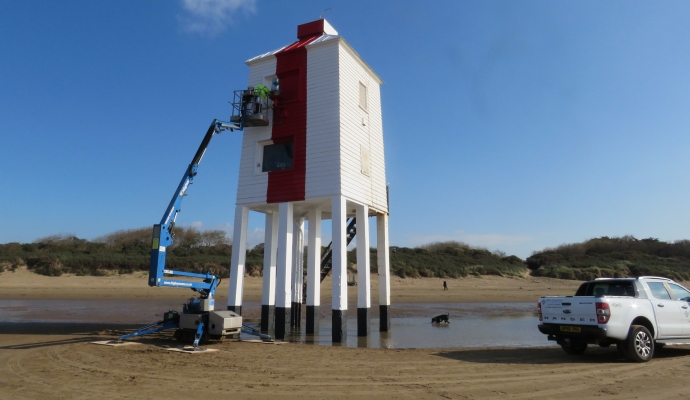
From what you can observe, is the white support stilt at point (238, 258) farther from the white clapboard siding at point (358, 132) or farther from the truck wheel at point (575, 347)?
the truck wheel at point (575, 347)

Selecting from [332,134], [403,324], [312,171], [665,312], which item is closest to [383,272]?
[403,324]

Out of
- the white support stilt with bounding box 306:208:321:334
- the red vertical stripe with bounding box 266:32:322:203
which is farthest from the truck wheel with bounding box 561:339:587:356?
the red vertical stripe with bounding box 266:32:322:203

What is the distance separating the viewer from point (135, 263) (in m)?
41.1

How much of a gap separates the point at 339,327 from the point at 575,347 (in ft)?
23.2

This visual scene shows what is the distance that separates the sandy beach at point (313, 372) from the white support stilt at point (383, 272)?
5.48 m

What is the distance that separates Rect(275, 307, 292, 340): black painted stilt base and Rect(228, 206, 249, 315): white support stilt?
1.80 metres

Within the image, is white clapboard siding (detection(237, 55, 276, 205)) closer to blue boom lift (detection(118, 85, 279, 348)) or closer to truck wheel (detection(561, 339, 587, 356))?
blue boom lift (detection(118, 85, 279, 348))

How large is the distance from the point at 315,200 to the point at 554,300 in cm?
836

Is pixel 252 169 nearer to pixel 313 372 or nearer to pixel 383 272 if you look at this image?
pixel 383 272

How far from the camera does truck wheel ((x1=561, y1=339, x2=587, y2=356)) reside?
1085 cm

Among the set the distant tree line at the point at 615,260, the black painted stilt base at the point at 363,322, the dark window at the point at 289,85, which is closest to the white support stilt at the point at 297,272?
the black painted stilt base at the point at 363,322

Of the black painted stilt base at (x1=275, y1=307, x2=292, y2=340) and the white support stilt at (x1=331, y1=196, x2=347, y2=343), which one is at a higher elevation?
the white support stilt at (x1=331, y1=196, x2=347, y2=343)

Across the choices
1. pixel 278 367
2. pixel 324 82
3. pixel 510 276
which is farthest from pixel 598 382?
pixel 510 276

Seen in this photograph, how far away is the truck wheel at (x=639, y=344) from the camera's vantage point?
968 cm
